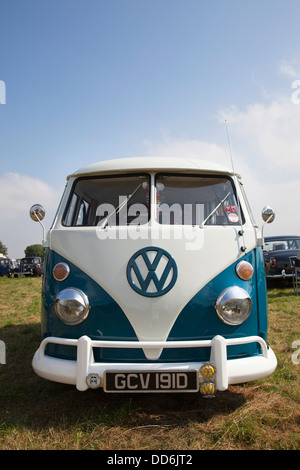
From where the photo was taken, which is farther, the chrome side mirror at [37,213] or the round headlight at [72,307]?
the chrome side mirror at [37,213]

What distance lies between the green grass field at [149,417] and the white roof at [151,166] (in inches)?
76.9

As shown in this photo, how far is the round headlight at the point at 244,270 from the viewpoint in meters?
2.68

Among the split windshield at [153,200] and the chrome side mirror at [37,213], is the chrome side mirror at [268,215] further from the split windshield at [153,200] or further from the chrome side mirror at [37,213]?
the chrome side mirror at [37,213]

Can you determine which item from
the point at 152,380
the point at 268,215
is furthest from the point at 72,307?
the point at 268,215

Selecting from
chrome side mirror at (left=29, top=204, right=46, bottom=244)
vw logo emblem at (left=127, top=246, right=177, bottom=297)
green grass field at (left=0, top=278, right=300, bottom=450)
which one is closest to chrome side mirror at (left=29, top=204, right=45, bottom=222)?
chrome side mirror at (left=29, top=204, right=46, bottom=244)

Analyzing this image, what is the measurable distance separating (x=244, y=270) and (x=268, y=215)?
0.84 metres

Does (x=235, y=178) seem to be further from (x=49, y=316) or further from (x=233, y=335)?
(x=49, y=316)

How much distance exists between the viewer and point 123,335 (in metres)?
2.55

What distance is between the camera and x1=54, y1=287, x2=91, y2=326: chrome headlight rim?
2.57 m

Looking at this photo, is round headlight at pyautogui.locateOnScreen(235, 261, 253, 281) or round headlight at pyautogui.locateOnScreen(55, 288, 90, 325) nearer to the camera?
round headlight at pyautogui.locateOnScreen(55, 288, 90, 325)

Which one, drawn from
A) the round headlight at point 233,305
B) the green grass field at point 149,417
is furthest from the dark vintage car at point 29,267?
the round headlight at point 233,305

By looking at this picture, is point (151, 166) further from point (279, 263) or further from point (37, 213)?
point (279, 263)

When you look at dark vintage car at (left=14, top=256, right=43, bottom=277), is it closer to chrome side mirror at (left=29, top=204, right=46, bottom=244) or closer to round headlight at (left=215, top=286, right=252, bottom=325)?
chrome side mirror at (left=29, top=204, right=46, bottom=244)

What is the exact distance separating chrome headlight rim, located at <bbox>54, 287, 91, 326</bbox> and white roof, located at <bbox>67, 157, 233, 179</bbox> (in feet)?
3.73
